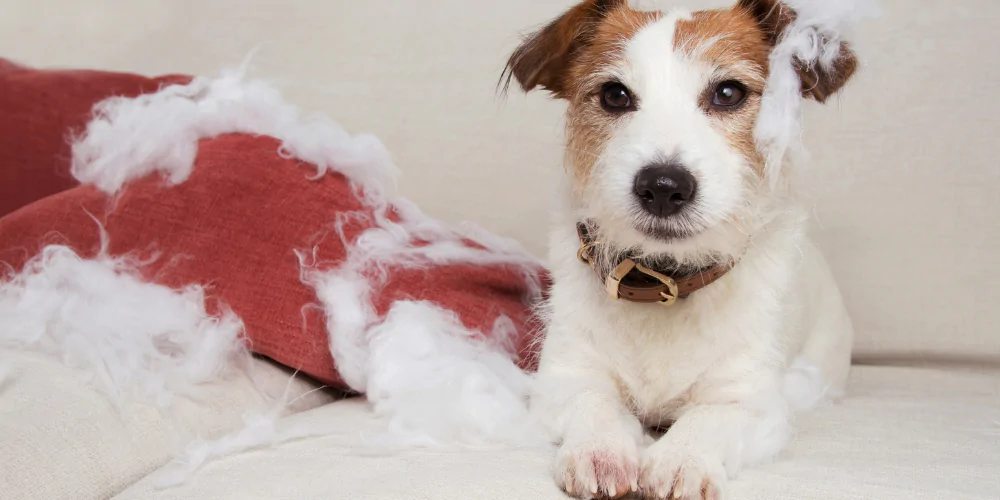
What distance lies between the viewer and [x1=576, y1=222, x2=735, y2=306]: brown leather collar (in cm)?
144

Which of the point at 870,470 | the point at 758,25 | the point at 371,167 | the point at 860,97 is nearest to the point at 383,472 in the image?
the point at 870,470

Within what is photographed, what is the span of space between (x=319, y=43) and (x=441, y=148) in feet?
1.78

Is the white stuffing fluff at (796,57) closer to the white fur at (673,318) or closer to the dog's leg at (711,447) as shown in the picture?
the white fur at (673,318)

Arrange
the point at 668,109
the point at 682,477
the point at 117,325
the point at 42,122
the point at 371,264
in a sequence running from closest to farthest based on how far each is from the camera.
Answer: the point at 682,477 < the point at 668,109 < the point at 117,325 < the point at 371,264 < the point at 42,122

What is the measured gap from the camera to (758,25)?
152cm

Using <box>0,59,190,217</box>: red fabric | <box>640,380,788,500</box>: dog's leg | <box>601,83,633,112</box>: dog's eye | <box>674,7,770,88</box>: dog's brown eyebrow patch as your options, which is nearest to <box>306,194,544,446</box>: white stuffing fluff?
<box>640,380,788,500</box>: dog's leg

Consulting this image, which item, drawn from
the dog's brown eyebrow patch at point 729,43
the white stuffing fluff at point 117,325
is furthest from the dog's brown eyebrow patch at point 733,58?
the white stuffing fluff at point 117,325

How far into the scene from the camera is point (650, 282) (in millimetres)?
1479

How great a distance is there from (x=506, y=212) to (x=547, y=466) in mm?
1268

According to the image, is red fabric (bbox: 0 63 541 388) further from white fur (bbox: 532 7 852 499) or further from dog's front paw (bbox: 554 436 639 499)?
dog's front paw (bbox: 554 436 639 499)

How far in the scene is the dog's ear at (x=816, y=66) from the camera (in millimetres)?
1407

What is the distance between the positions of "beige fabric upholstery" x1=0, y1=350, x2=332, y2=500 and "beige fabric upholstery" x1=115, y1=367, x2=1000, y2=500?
0.24 ft

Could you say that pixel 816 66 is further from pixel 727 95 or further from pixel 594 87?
pixel 594 87

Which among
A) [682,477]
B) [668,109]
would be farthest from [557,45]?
[682,477]
